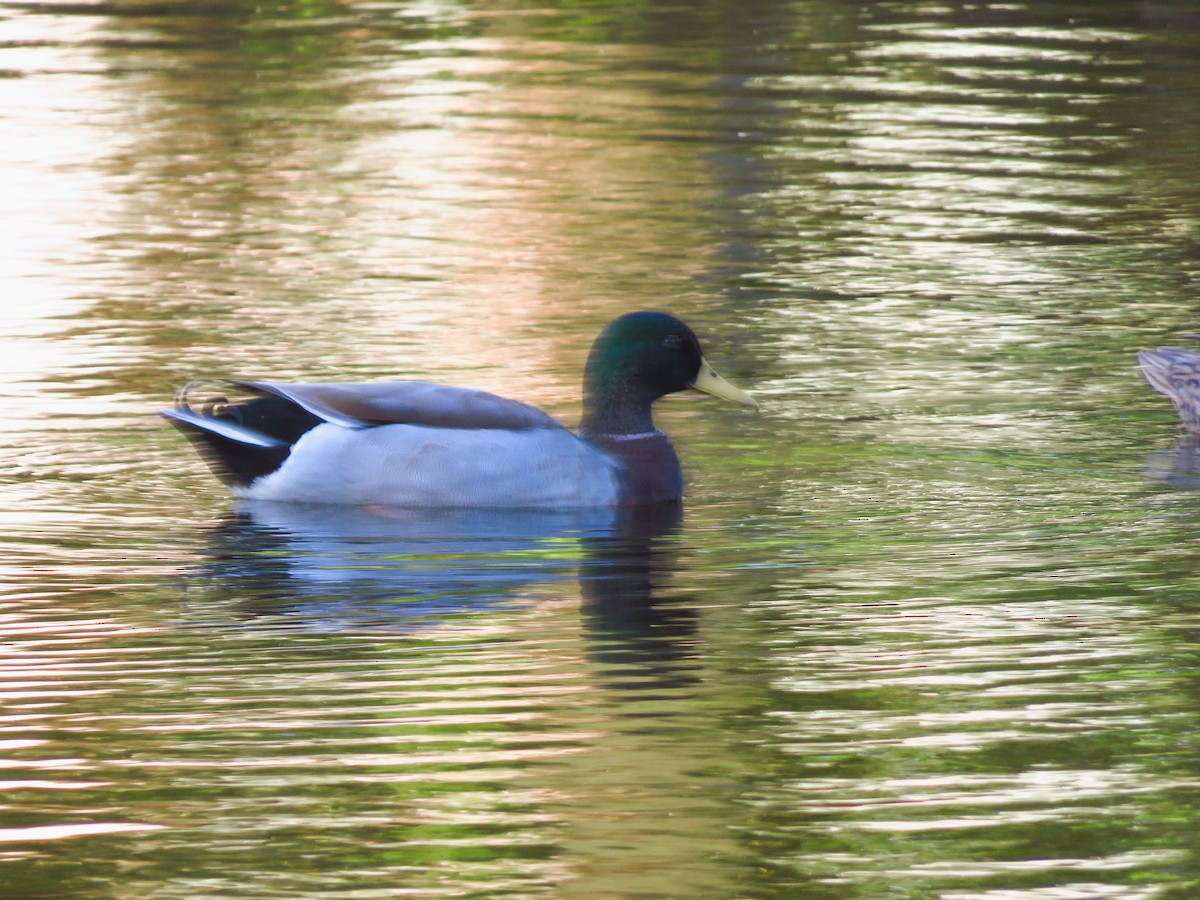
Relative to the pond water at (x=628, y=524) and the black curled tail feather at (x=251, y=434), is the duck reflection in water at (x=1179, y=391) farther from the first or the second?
the black curled tail feather at (x=251, y=434)

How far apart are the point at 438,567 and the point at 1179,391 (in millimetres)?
4179

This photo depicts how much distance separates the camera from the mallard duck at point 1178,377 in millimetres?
11414

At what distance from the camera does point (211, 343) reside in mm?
13133

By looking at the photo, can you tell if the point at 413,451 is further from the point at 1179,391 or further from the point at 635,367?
the point at 1179,391

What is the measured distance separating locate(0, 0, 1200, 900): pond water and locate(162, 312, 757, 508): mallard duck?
15 cm

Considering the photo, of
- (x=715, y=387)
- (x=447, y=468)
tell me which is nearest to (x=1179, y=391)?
(x=715, y=387)

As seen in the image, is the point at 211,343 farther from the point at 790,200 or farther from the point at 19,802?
the point at 19,802

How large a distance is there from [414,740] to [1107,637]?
8.13 ft

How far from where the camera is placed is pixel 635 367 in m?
10.6

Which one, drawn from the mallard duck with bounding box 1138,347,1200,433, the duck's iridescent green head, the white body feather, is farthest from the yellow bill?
the mallard duck with bounding box 1138,347,1200,433

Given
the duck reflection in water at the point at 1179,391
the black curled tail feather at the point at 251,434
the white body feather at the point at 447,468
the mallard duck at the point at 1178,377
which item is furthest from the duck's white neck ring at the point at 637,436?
the mallard duck at the point at 1178,377

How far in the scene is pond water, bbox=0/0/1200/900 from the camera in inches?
242

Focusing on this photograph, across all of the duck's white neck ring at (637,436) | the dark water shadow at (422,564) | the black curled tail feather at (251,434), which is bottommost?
the dark water shadow at (422,564)

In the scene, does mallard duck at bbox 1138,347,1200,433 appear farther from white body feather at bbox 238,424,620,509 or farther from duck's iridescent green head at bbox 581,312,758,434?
white body feather at bbox 238,424,620,509
